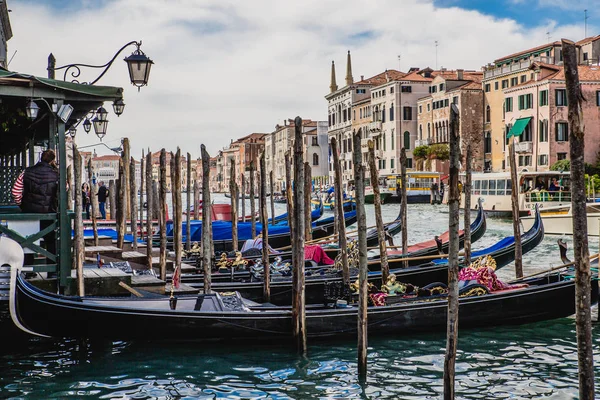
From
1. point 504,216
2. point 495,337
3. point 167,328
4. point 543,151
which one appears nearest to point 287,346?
point 167,328

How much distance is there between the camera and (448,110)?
35.2 meters

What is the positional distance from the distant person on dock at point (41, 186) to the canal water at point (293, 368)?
98 cm

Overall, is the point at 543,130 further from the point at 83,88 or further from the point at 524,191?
the point at 83,88

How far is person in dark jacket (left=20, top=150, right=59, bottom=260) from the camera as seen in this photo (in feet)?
17.8

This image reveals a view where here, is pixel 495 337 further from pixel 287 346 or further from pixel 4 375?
pixel 4 375

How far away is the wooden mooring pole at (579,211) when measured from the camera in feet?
9.36

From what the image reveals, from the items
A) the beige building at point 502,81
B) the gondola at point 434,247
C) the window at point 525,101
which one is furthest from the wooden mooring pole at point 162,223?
the beige building at point 502,81

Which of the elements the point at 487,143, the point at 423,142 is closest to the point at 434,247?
the point at 487,143

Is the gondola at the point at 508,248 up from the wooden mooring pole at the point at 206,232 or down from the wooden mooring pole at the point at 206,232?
down

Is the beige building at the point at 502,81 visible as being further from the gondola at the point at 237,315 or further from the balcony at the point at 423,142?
the gondola at the point at 237,315

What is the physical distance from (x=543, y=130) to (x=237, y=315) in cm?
2370

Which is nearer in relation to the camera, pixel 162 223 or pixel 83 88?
pixel 83 88

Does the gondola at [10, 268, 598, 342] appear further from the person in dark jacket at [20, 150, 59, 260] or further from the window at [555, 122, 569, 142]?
the window at [555, 122, 569, 142]

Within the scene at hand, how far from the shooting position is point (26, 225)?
552 cm
